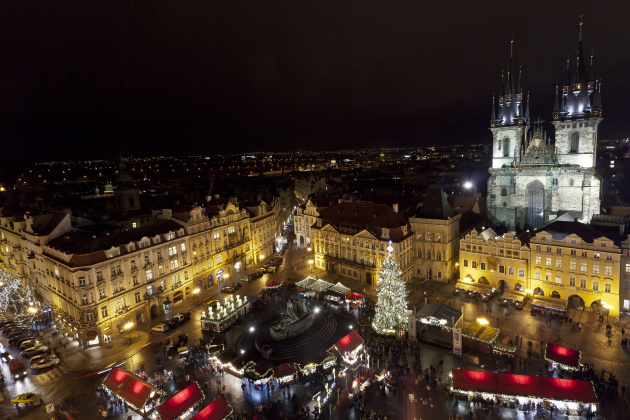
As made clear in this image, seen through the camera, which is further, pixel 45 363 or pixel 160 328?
pixel 160 328

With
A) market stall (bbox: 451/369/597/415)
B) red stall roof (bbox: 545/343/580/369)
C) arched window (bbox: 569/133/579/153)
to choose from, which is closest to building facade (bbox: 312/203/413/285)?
red stall roof (bbox: 545/343/580/369)

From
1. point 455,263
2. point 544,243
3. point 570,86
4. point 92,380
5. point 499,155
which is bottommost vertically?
point 92,380

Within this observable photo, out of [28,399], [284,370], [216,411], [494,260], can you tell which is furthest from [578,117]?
[28,399]

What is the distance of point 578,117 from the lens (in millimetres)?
60812

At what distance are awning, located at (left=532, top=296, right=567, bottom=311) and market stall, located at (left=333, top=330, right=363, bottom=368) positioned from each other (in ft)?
78.5

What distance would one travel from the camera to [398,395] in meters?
32.3

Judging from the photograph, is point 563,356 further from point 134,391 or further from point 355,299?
point 134,391

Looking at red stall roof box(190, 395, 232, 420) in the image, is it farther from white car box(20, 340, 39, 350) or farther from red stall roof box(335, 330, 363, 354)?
white car box(20, 340, 39, 350)

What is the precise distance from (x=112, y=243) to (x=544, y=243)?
53781 mm

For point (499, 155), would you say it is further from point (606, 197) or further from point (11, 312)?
point (11, 312)

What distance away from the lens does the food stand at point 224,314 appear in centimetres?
4509

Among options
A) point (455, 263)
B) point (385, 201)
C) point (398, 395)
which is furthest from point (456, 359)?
point (385, 201)

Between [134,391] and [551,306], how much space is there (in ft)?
148

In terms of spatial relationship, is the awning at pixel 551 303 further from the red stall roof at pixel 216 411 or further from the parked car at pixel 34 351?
the parked car at pixel 34 351
